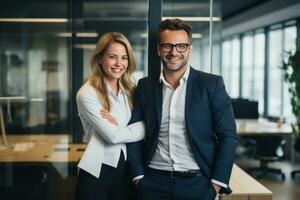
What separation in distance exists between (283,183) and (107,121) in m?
5.17

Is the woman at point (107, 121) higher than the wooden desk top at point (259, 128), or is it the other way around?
the woman at point (107, 121)

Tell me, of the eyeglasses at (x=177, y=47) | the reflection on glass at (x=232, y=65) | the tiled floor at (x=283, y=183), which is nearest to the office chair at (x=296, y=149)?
the tiled floor at (x=283, y=183)

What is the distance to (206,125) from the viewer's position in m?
2.30

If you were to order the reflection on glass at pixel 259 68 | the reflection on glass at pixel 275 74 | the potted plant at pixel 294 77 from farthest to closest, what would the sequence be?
the reflection on glass at pixel 259 68, the reflection on glass at pixel 275 74, the potted plant at pixel 294 77

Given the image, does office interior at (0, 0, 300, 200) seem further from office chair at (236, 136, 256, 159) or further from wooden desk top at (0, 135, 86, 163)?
office chair at (236, 136, 256, 159)

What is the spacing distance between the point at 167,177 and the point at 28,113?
2344 mm

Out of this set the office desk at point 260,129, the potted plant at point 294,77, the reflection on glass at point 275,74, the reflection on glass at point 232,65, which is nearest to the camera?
the office desk at point 260,129

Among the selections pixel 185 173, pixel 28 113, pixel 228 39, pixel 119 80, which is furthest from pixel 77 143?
pixel 228 39

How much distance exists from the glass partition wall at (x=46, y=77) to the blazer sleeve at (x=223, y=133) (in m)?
1.01

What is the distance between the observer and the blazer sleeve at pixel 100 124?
7.47 feet

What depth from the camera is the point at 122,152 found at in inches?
95.9

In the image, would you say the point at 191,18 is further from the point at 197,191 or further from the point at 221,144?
the point at 197,191

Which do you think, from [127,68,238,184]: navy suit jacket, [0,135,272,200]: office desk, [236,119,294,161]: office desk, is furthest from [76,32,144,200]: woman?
[236,119,294,161]: office desk

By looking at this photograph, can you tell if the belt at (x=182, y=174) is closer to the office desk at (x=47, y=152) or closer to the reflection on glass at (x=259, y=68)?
the office desk at (x=47, y=152)
